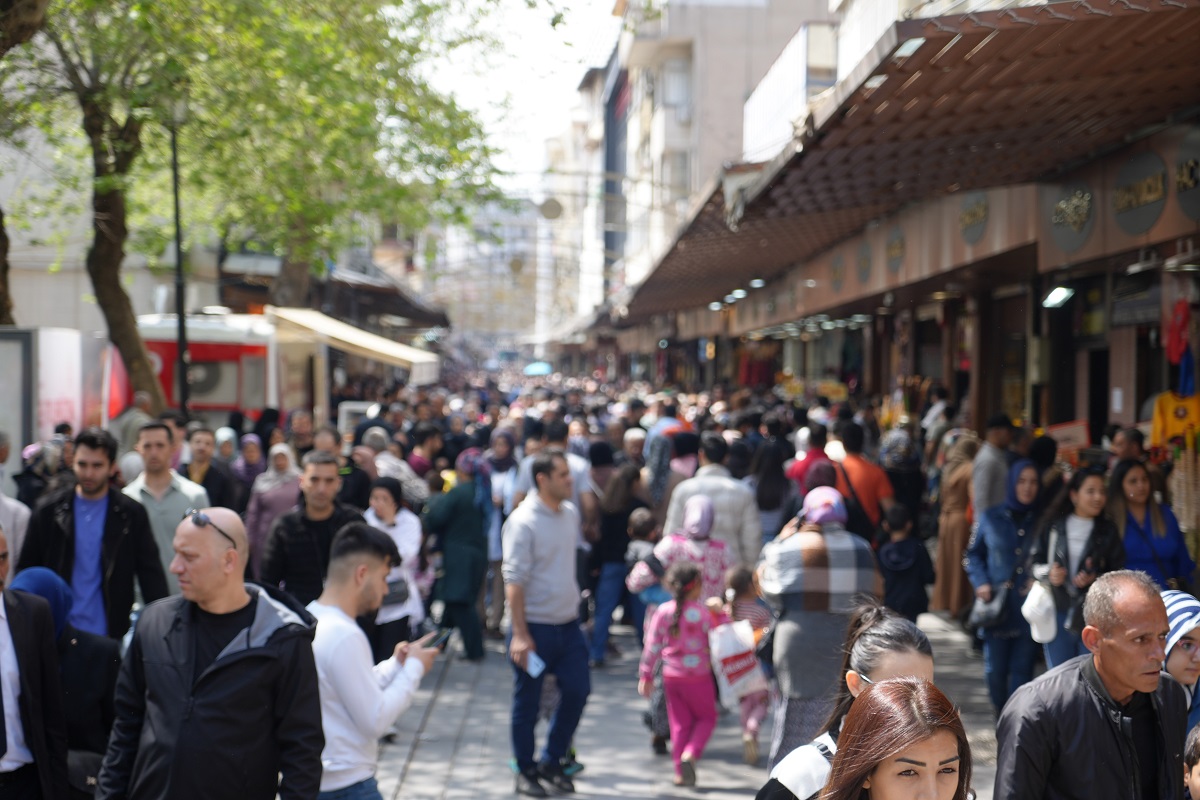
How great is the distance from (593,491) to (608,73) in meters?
77.8

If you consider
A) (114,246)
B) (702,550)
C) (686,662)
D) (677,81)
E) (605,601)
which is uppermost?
(677,81)

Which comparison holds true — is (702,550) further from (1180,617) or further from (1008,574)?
(1180,617)

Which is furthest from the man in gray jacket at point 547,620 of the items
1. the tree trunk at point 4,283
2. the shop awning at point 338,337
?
the shop awning at point 338,337

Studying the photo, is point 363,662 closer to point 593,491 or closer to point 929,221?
point 593,491

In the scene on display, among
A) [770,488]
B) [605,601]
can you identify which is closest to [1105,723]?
[770,488]

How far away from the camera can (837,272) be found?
1931 centimetres

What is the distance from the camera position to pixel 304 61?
13.8m

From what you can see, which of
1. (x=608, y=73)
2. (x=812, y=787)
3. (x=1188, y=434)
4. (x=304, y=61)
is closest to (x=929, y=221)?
(x=1188, y=434)

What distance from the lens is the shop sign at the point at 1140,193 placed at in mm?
8914

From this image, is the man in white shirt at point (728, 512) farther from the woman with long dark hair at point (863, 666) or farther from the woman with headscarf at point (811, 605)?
the woman with long dark hair at point (863, 666)

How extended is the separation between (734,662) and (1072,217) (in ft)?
16.2

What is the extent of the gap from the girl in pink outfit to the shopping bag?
0.19 ft

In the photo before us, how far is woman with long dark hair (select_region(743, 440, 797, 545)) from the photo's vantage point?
10352 mm

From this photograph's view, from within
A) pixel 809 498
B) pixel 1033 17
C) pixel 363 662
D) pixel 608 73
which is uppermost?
pixel 608 73
